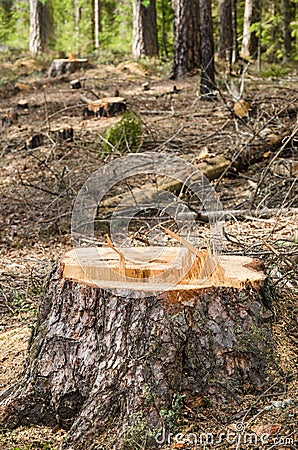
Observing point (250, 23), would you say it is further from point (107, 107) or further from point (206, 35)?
point (107, 107)

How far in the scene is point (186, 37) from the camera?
10695 mm

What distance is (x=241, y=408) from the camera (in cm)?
260

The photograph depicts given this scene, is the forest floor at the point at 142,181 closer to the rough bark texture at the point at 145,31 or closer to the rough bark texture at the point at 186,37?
the rough bark texture at the point at 186,37

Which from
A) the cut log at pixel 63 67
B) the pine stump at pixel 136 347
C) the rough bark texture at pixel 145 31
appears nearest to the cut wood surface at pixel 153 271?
the pine stump at pixel 136 347

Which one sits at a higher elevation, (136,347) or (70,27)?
(70,27)

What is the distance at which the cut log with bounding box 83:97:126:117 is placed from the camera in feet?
29.8

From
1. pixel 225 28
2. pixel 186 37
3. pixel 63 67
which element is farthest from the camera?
pixel 225 28

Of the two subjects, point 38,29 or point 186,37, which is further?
point 38,29

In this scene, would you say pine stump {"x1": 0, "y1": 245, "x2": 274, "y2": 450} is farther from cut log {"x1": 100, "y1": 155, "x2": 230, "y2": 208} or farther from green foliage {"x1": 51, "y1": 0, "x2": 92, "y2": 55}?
green foliage {"x1": 51, "y1": 0, "x2": 92, "y2": 55}

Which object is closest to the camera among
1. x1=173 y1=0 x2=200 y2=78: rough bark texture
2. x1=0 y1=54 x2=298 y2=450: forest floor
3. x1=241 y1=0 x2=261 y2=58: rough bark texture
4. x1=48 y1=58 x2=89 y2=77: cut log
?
x1=0 y1=54 x2=298 y2=450: forest floor

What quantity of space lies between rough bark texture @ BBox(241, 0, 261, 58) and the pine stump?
44.3ft

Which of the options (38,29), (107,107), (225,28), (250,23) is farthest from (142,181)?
(38,29)

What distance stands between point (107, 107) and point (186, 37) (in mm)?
2588

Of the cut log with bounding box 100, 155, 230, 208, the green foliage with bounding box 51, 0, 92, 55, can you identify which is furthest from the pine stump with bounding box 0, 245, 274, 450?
the green foliage with bounding box 51, 0, 92, 55
